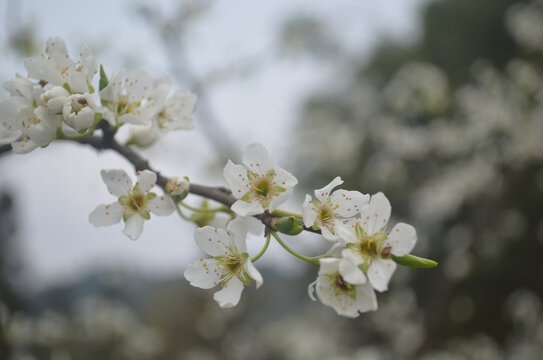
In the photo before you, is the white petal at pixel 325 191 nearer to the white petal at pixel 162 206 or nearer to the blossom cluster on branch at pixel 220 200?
the blossom cluster on branch at pixel 220 200

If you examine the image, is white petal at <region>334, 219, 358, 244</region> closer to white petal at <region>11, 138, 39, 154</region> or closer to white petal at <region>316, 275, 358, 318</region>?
white petal at <region>316, 275, 358, 318</region>

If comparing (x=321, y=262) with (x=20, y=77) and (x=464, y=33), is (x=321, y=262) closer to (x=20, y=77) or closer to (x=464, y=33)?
(x=20, y=77)

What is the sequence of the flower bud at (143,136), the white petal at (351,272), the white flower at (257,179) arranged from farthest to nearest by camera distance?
the flower bud at (143,136) → the white flower at (257,179) → the white petal at (351,272)

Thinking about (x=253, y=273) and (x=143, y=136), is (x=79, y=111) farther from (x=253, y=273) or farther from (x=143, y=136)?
(x=253, y=273)

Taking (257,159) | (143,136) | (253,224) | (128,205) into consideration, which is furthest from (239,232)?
(143,136)

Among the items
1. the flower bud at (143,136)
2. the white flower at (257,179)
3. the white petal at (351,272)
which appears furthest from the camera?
the flower bud at (143,136)

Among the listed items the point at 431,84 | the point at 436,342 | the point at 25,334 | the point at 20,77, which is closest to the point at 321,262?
the point at 20,77

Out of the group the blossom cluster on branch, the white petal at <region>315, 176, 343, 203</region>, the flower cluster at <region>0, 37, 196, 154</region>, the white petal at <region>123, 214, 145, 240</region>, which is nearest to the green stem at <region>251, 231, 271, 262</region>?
the blossom cluster on branch

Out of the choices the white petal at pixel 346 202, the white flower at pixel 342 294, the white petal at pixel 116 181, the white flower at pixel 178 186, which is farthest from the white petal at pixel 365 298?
the white petal at pixel 116 181
